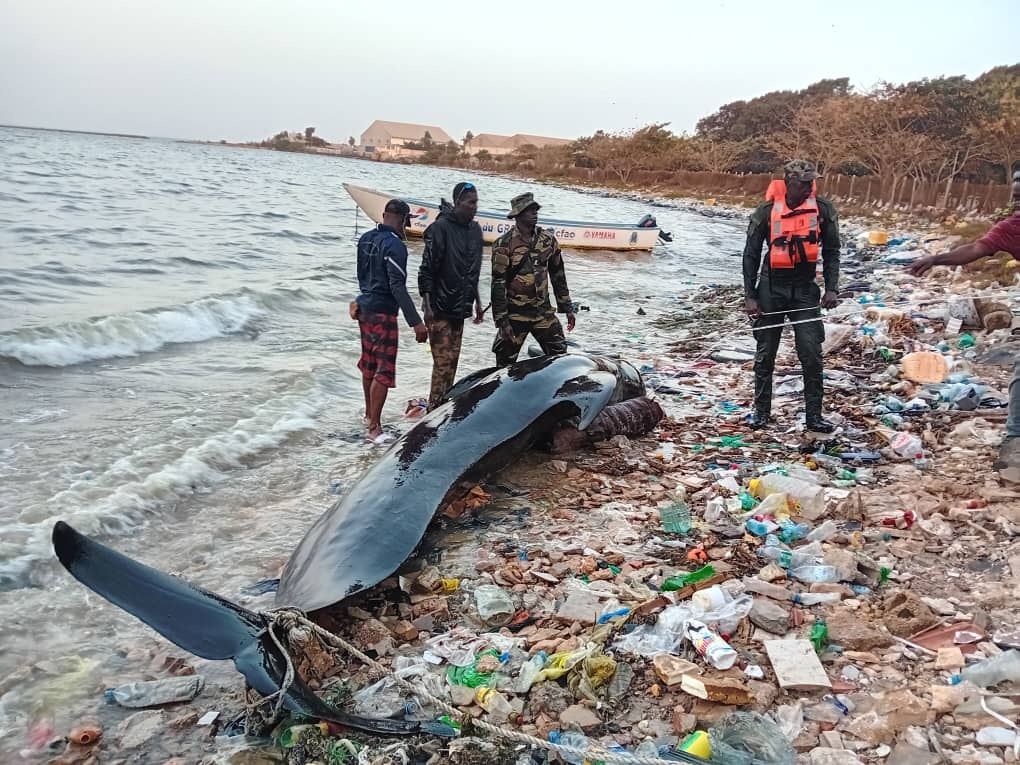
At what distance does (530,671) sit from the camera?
3.18m

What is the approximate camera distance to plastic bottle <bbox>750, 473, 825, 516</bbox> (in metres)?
4.52

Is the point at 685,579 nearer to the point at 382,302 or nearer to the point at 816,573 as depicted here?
the point at 816,573

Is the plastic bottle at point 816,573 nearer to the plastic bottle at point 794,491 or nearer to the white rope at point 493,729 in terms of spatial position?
the plastic bottle at point 794,491

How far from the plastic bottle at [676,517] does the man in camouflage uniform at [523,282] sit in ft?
7.22

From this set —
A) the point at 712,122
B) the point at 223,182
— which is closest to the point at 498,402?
the point at 223,182

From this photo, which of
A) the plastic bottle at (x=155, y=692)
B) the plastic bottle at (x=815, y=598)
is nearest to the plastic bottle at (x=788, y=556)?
the plastic bottle at (x=815, y=598)

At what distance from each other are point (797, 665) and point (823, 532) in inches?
54.6

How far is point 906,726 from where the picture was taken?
260cm

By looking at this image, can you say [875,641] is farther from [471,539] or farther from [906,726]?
[471,539]

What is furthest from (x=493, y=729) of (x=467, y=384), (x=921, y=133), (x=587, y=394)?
(x=921, y=133)

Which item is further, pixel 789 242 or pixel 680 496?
pixel 789 242

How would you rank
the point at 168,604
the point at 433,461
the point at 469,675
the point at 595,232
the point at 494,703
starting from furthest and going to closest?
the point at 595,232, the point at 433,461, the point at 469,675, the point at 494,703, the point at 168,604

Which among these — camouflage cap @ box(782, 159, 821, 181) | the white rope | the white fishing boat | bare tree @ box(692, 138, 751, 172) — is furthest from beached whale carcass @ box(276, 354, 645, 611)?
bare tree @ box(692, 138, 751, 172)

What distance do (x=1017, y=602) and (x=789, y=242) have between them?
3320 mm
